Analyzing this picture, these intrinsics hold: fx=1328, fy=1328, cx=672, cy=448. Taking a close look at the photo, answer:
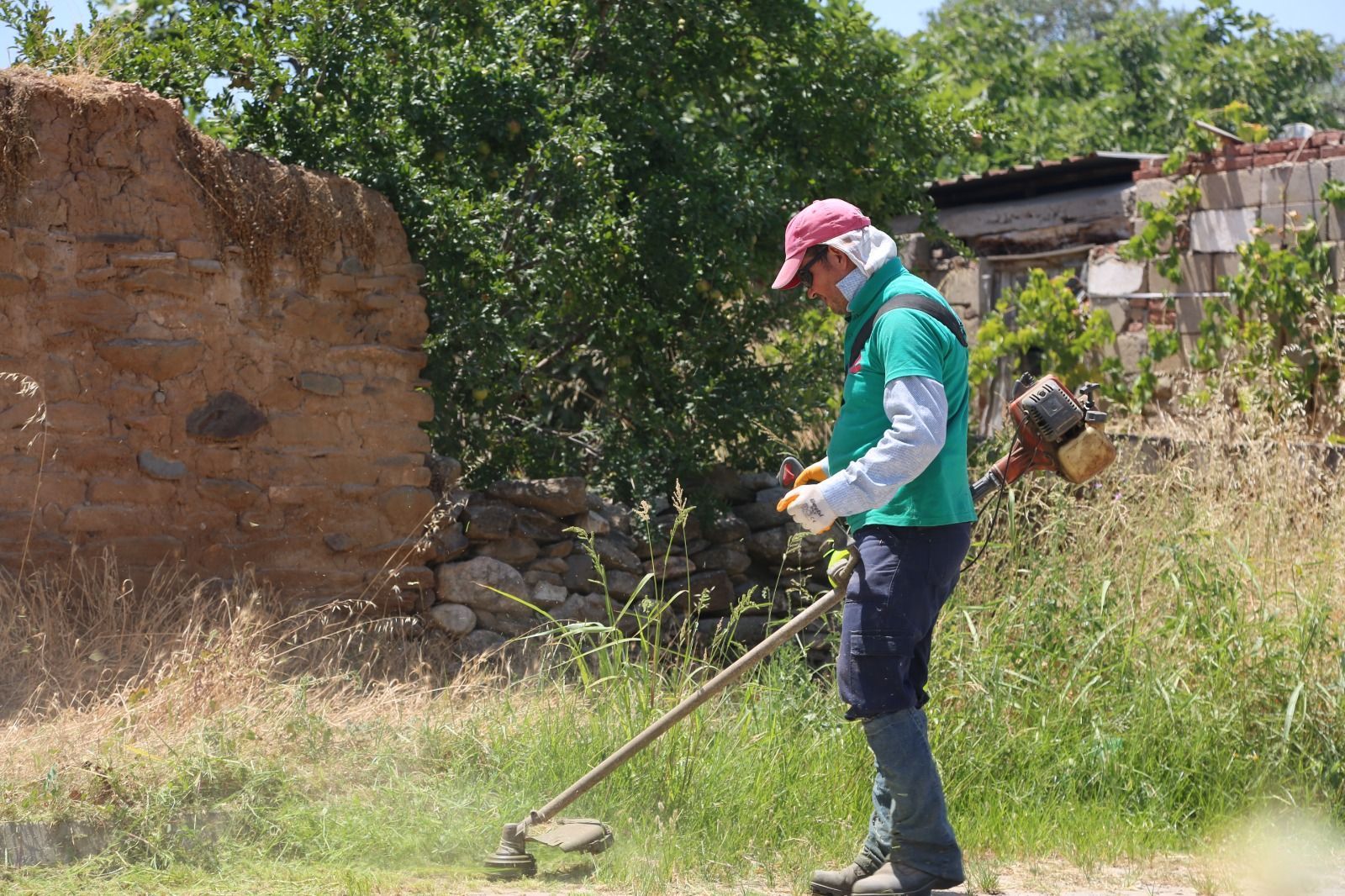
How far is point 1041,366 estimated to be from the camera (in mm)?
10531

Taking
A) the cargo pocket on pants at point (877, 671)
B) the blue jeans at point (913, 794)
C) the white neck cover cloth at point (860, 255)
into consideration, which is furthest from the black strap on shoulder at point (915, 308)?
the blue jeans at point (913, 794)

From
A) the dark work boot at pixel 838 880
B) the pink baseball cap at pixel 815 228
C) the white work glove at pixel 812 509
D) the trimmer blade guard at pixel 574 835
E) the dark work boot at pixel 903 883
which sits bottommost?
the dark work boot at pixel 838 880

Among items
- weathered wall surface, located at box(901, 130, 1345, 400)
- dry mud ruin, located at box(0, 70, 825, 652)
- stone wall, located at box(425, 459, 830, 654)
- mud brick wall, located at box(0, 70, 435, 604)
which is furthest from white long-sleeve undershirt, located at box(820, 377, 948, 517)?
weathered wall surface, located at box(901, 130, 1345, 400)

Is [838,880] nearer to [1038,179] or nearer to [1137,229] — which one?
[1137,229]

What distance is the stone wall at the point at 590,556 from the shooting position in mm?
6109

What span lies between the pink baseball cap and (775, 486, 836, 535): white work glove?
62 cm

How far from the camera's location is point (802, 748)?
462 cm

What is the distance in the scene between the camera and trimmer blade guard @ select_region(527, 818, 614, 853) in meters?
3.74

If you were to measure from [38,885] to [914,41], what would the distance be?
16.4 m

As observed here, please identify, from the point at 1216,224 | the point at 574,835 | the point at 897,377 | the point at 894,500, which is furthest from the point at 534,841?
the point at 1216,224

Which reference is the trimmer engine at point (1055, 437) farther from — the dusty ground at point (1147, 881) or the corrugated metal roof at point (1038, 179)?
the corrugated metal roof at point (1038, 179)

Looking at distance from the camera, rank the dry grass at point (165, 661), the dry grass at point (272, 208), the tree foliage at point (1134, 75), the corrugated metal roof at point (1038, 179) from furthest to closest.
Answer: the tree foliage at point (1134, 75)
the corrugated metal roof at point (1038, 179)
the dry grass at point (272, 208)
the dry grass at point (165, 661)

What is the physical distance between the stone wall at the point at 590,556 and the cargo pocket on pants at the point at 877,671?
6.07 ft

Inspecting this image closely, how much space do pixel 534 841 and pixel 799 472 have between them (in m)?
1.30
